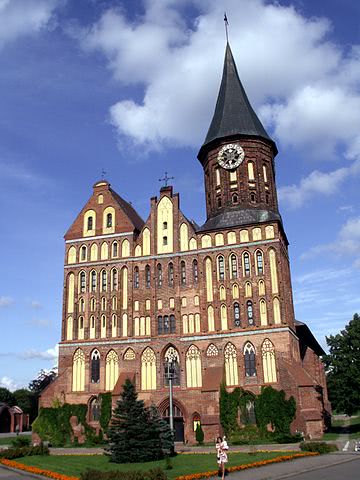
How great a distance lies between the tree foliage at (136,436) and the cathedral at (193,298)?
1164cm

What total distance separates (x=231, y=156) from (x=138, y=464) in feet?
100

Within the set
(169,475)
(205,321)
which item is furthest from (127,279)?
(169,475)

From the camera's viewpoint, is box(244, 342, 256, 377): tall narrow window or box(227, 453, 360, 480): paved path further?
box(244, 342, 256, 377): tall narrow window

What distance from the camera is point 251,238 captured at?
42312 mm

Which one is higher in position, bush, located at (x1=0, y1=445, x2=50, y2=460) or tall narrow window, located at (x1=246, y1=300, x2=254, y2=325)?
tall narrow window, located at (x1=246, y1=300, x2=254, y2=325)

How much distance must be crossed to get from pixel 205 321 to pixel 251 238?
317 inches

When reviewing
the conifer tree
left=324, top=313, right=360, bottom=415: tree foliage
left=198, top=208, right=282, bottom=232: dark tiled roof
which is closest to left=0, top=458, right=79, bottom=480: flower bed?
the conifer tree

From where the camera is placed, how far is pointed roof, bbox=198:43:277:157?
47875 mm

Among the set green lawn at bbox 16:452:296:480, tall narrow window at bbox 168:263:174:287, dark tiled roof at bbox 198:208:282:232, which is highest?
dark tiled roof at bbox 198:208:282:232

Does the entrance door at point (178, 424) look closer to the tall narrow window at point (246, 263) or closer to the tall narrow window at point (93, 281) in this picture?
the tall narrow window at point (246, 263)

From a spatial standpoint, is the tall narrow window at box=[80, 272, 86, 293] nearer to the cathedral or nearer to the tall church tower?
the cathedral

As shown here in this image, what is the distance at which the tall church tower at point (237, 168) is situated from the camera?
4544 cm

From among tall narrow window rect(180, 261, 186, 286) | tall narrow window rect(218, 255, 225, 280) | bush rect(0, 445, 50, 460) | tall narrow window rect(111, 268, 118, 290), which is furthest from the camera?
tall narrow window rect(111, 268, 118, 290)

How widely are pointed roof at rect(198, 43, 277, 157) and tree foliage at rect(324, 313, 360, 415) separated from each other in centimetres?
1937
